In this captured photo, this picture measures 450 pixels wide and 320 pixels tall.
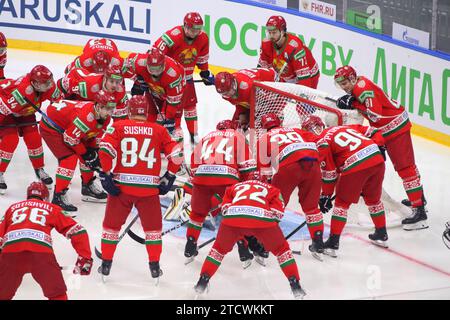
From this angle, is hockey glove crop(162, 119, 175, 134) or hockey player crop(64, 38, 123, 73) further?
hockey player crop(64, 38, 123, 73)

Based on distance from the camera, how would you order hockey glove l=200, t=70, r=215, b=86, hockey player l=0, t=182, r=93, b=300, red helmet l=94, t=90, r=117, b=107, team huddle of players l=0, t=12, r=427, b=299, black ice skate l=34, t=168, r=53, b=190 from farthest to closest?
hockey glove l=200, t=70, r=215, b=86, black ice skate l=34, t=168, r=53, b=190, red helmet l=94, t=90, r=117, b=107, team huddle of players l=0, t=12, r=427, b=299, hockey player l=0, t=182, r=93, b=300

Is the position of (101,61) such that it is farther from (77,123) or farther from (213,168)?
(213,168)

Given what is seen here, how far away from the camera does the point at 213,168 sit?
7.35 meters

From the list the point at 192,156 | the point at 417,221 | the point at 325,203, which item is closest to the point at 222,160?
the point at 192,156

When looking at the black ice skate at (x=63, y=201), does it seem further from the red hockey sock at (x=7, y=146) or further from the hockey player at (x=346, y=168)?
the hockey player at (x=346, y=168)

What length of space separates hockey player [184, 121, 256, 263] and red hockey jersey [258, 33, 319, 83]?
197cm

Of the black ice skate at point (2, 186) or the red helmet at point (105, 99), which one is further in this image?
the black ice skate at point (2, 186)

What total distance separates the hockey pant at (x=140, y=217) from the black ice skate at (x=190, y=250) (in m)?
0.46

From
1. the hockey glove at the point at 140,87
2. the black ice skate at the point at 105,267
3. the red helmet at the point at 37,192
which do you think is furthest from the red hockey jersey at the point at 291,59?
the red helmet at the point at 37,192

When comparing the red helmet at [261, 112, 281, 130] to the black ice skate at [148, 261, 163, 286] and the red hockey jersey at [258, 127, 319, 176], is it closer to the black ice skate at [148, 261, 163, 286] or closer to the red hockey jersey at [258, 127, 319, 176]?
the red hockey jersey at [258, 127, 319, 176]

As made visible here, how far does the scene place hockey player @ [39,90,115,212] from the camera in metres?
8.06

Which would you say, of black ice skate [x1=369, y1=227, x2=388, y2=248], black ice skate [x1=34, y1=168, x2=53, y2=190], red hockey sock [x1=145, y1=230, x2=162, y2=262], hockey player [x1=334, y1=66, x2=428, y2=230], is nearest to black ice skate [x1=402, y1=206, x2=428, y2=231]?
hockey player [x1=334, y1=66, x2=428, y2=230]

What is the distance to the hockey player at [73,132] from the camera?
8062 millimetres

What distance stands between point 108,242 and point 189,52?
2921 mm
